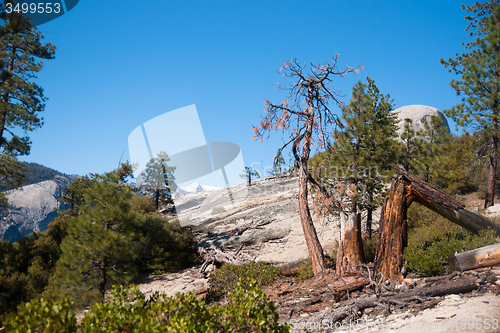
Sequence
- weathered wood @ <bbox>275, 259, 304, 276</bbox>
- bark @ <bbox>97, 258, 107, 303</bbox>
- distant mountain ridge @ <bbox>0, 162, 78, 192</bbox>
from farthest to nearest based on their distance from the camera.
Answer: distant mountain ridge @ <bbox>0, 162, 78, 192</bbox>, weathered wood @ <bbox>275, 259, 304, 276</bbox>, bark @ <bbox>97, 258, 107, 303</bbox>

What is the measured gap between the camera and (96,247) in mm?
9906

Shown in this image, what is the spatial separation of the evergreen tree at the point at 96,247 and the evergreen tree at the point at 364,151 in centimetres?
892

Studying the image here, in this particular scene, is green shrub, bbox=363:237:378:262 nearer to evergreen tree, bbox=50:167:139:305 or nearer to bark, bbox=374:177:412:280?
bark, bbox=374:177:412:280

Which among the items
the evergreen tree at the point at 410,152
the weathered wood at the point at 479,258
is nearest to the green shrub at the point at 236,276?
the weathered wood at the point at 479,258

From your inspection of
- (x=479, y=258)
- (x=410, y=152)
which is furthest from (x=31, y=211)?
(x=479, y=258)

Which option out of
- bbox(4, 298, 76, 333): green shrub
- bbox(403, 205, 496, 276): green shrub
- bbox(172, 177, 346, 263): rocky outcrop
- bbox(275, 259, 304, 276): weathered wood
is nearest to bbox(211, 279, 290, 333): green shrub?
bbox(4, 298, 76, 333): green shrub

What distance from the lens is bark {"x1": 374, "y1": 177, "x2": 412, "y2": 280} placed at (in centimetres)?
696

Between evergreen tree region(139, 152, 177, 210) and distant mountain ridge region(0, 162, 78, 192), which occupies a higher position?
distant mountain ridge region(0, 162, 78, 192)

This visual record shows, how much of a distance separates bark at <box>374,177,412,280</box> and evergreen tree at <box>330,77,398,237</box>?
7.08ft

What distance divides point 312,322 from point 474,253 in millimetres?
4195

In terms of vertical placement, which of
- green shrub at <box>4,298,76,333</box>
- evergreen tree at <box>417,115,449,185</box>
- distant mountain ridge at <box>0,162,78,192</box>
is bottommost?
green shrub at <box>4,298,76,333</box>

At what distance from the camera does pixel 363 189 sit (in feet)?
33.6

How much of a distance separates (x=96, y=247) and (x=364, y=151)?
10.8 metres

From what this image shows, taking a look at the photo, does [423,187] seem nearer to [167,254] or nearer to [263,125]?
[263,125]
